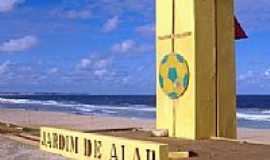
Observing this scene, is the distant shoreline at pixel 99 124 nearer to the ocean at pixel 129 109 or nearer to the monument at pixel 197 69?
the ocean at pixel 129 109

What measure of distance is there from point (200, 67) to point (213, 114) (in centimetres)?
85

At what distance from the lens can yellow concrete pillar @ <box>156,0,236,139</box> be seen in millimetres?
9352

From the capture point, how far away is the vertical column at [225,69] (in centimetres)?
962

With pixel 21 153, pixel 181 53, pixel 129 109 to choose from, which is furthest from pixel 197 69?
pixel 129 109

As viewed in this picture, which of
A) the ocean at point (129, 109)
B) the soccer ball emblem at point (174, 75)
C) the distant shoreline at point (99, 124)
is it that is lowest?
the ocean at point (129, 109)

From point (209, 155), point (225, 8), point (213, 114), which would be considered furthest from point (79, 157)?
point (225, 8)

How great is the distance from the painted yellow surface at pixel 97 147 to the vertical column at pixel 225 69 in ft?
8.31

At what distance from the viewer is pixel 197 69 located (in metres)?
9.29

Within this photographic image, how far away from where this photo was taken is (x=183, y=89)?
951 centimetres

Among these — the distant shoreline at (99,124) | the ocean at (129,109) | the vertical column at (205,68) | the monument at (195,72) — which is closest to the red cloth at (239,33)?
the monument at (195,72)

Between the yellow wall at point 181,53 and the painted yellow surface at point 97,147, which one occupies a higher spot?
the yellow wall at point 181,53

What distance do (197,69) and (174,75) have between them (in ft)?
1.73

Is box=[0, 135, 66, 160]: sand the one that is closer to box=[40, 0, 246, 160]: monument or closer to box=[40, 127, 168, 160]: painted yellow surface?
box=[40, 127, 168, 160]: painted yellow surface

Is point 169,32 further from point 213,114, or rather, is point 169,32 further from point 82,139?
point 82,139
